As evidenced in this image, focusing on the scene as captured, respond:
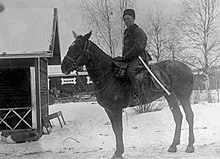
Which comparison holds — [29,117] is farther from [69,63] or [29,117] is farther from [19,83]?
[69,63]

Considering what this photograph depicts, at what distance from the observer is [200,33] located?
12.7 meters

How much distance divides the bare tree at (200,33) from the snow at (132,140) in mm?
2726

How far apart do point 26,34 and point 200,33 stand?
7.22 metres

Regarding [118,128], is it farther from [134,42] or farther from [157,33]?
[157,33]

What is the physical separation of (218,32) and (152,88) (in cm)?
Answer: 690

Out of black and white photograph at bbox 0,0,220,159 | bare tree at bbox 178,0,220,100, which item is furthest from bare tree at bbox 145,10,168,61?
bare tree at bbox 178,0,220,100

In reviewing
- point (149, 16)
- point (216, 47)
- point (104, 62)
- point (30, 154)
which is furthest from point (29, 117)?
point (216, 47)

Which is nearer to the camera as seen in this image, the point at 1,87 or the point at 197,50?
the point at 1,87

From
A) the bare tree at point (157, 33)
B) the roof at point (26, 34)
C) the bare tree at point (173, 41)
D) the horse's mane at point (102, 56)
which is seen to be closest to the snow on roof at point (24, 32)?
the roof at point (26, 34)

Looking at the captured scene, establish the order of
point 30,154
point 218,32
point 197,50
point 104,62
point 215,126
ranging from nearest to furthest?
point 104,62 < point 30,154 < point 215,126 < point 218,32 < point 197,50

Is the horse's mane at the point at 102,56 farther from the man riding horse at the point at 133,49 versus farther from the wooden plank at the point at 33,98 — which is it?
the wooden plank at the point at 33,98

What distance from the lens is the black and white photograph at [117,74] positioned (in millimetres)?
5273

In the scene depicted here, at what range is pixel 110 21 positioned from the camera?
31.8 ft

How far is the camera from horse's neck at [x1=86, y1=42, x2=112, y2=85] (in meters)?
5.26
